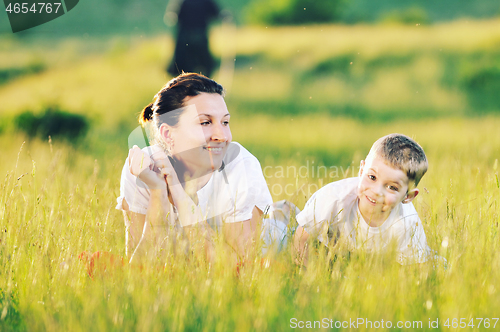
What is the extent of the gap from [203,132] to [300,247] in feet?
3.13

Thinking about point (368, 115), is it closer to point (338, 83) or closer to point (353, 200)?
point (338, 83)

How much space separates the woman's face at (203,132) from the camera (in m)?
2.99

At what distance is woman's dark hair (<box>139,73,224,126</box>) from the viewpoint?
3096 millimetres

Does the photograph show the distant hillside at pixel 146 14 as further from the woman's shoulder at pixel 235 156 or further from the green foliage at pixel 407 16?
the woman's shoulder at pixel 235 156

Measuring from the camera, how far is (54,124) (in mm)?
9211

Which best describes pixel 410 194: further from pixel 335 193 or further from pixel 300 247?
pixel 300 247

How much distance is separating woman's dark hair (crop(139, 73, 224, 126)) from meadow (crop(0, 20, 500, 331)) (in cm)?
70

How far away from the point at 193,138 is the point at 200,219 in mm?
521

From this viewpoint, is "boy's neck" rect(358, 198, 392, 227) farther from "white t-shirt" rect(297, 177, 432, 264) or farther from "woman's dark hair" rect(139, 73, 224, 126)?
"woman's dark hair" rect(139, 73, 224, 126)

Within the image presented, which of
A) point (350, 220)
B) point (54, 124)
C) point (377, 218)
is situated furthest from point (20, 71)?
point (377, 218)

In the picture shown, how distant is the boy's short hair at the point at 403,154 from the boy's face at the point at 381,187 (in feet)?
0.11

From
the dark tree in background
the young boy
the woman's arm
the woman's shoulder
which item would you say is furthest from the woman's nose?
the dark tree in background

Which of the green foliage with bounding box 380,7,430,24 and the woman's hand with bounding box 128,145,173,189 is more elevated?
the green foliage with bounding box 380,7,430,24

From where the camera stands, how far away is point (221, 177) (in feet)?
10.4
